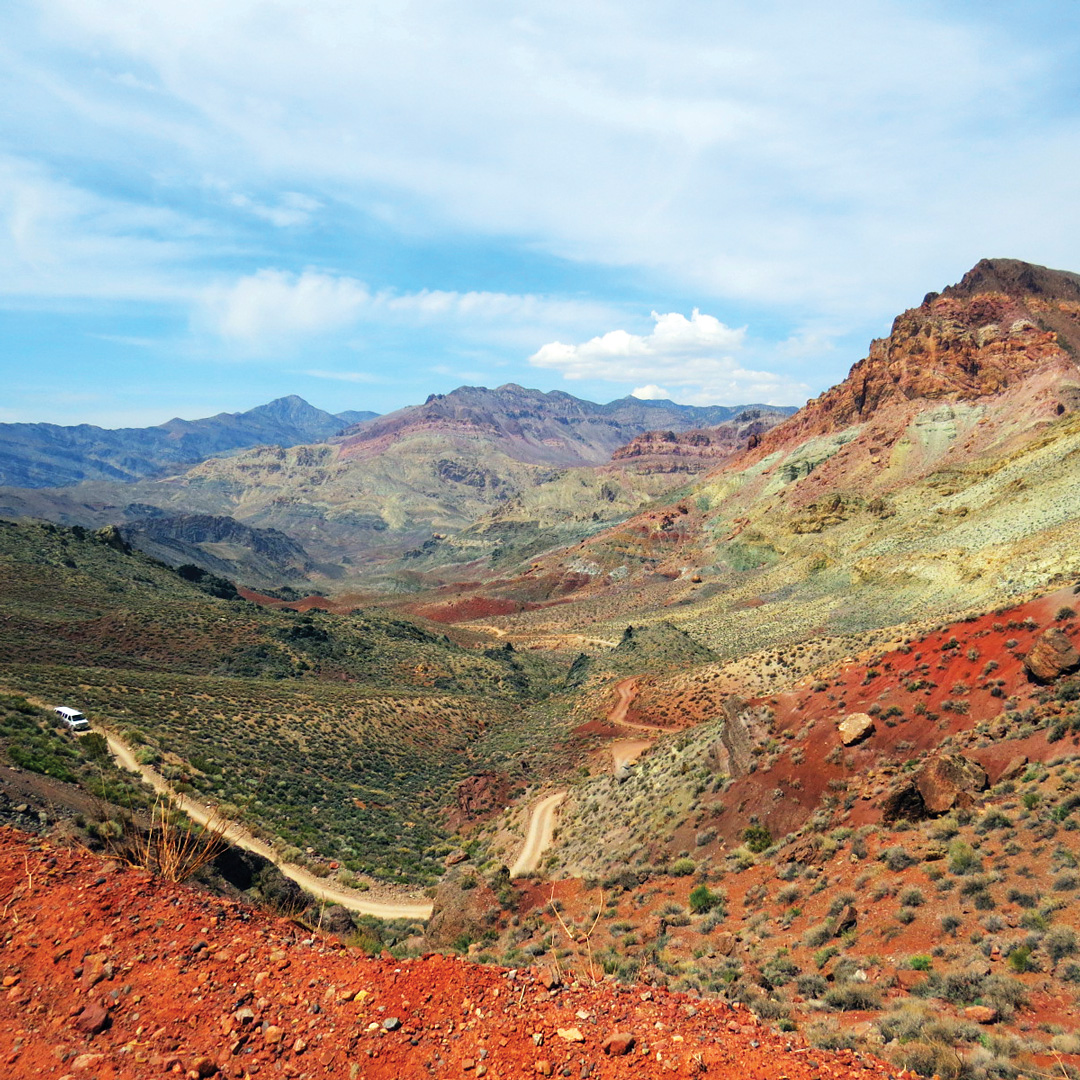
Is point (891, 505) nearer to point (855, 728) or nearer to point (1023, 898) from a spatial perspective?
point (855, 728)

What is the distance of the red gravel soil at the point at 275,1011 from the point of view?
23.3 feet

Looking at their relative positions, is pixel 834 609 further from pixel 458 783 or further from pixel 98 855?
pixel 98 855

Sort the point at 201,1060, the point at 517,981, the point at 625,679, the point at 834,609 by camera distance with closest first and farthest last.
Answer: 1. the point at 201,1060
2. the point at 517,981
3. the point at 625,679
4. the point at 834,609

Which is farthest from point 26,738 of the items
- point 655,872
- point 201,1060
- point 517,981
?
point 655,872

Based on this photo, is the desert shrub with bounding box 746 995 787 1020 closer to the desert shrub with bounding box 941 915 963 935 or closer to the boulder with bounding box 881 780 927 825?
→ the desert shrub with bounding box 941 915 963 935

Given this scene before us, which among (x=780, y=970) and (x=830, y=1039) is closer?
(x=830, y=1039)

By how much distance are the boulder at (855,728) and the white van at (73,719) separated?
29513 mm

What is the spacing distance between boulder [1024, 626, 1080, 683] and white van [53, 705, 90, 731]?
35.0 m

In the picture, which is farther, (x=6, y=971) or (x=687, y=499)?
(x=687, y=499)

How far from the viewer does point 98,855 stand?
1037 centimetres

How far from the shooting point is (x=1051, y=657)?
18.4 m

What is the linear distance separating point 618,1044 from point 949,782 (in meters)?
12.4

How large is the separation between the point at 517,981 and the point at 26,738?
19116mm

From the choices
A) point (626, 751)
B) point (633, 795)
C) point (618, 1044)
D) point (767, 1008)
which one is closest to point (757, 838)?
point (633, 795)
